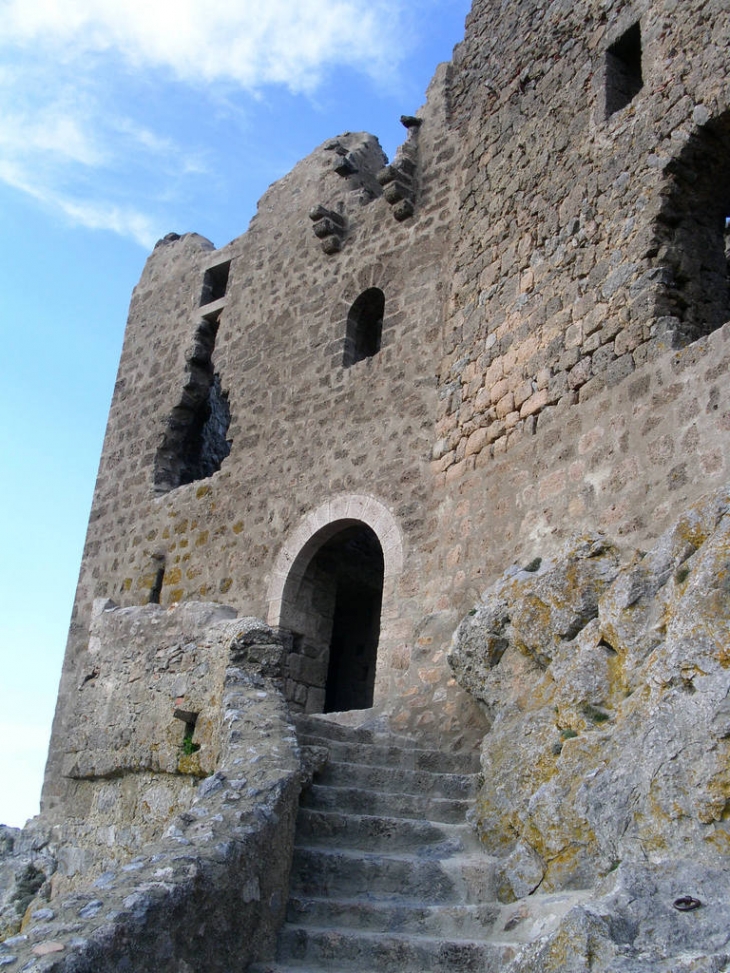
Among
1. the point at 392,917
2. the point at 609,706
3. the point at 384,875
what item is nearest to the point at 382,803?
the point at 384,875

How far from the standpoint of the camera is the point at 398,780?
5.41 meters

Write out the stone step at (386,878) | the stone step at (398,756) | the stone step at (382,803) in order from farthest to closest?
the stone step at (398,756) < the stone step at (382,803) < the stone step at (386,878)

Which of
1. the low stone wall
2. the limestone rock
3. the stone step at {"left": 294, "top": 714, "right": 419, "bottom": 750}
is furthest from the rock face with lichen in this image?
the low stone wall

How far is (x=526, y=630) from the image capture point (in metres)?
5.50

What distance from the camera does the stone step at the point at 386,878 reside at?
4328 millimetres

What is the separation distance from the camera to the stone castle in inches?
149

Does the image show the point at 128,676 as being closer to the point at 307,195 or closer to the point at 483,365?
the point at 483,365

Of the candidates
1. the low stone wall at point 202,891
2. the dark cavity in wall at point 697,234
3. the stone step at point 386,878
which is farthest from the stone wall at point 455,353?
the low stone wall at point 202,891

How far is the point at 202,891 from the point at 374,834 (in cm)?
152

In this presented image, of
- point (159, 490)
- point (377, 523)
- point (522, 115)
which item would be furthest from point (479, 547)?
point (159, 490)

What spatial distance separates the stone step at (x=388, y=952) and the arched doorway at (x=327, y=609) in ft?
13.6

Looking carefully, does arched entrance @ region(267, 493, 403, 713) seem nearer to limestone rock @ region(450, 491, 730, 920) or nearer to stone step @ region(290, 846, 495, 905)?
limestone rock @ region(450, 491, 730, 920)

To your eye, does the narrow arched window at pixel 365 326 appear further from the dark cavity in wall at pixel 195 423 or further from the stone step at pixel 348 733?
the stone step at pixel 348 733

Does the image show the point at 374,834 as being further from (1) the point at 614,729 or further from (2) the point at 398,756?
(1) the point at 614,729
